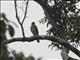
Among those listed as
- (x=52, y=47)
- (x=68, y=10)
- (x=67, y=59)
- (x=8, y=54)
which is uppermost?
(x=8, y=54)

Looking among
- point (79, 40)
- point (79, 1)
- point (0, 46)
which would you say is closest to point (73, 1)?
point (79, 1)

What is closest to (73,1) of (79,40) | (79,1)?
(79,1)

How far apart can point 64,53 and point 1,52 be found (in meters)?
9.44

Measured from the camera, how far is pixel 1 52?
140 inches

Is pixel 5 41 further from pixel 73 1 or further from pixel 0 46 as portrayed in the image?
pixel 73 1

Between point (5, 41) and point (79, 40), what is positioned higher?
point (5, 41)

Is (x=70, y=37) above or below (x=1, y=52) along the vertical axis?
below

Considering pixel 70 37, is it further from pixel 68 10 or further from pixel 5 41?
pixel 5 41

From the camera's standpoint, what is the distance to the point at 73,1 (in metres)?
17.6

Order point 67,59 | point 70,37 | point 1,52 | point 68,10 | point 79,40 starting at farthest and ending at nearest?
point 68,10
point 79,40
point 70,37
point 67,59
point 1,52

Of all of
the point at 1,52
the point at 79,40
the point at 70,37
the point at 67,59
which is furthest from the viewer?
the point at 79,40

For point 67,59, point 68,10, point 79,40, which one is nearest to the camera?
point 67,59

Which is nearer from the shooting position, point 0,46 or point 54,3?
point 0,46

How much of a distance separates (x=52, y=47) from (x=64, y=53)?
5.03 m
